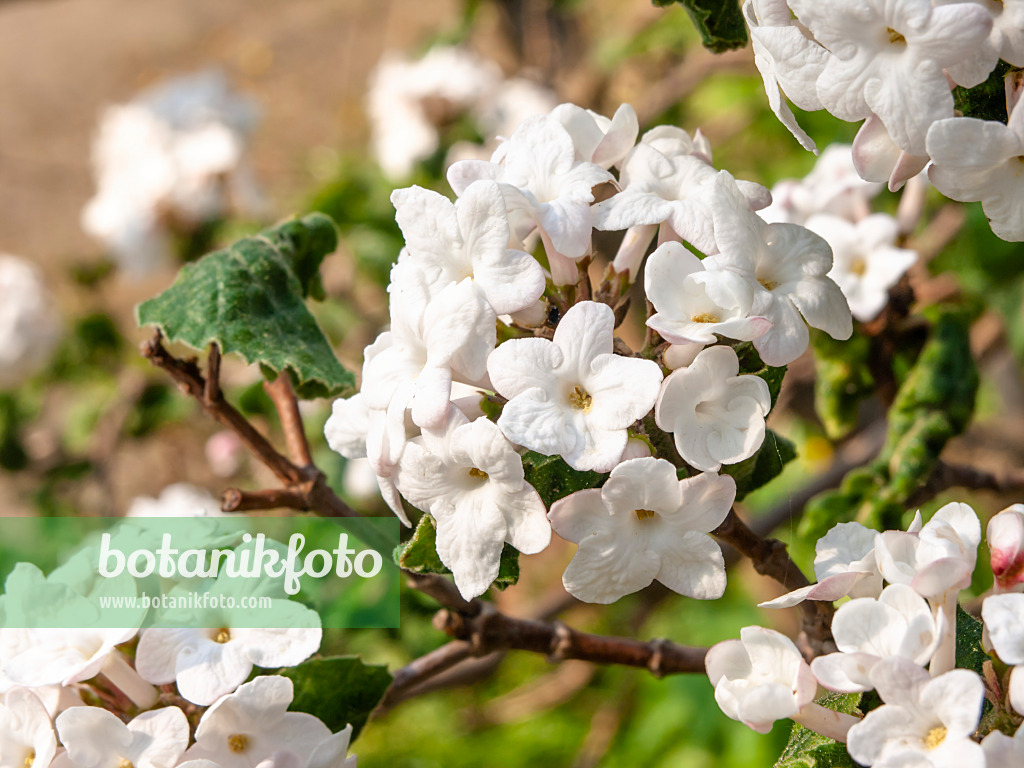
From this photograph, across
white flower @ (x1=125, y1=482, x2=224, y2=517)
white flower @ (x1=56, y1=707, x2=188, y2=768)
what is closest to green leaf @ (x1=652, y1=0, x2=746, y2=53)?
white flower @ (x1=56, y1=707, x2=188, y2=768)

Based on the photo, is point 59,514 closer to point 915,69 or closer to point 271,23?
point 915,69

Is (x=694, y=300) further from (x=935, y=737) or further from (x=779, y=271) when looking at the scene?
(x=935, y=737)

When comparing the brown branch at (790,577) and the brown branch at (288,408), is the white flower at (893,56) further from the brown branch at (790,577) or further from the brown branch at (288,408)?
the brown branch at (288,408)

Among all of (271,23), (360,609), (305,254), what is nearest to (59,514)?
(360,609)

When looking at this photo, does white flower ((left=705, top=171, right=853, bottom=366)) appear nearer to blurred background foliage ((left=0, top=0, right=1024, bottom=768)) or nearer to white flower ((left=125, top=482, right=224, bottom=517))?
blurred background foliage ((left=0, top=0, right=1024, bottom=768))

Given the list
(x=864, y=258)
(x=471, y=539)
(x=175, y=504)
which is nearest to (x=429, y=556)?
(x=471, y=539)

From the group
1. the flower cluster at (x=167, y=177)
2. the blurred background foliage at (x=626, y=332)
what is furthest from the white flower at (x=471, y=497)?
the flower cluster at (x=167, y=177)
